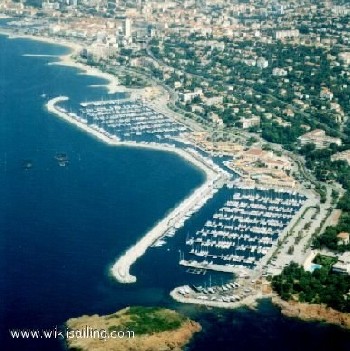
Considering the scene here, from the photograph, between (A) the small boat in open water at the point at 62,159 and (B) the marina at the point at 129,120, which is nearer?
(A) the small boat in open water at the point at 62,159

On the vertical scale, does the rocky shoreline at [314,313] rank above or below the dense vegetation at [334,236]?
below

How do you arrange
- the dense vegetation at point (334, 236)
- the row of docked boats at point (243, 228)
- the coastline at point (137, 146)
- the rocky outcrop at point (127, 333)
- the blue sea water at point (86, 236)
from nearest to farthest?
the rocky outcrop at point (127, 333), the blue sea water at point (86, 236), the coastline at point (137, 146), the row of docked boats at point (243, 228), the dense vegetation at point (334, 236)

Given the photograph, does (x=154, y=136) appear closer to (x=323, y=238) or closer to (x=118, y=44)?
(x=323, y=238)

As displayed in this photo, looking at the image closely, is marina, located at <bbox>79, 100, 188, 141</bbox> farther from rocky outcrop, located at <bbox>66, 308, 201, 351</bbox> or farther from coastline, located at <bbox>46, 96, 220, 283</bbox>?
rocky outcrop, located at <bbox>66, 308, 201, 351</bbox>

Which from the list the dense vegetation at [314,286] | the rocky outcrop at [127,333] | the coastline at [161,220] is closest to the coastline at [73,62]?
the coastline at [161,220]

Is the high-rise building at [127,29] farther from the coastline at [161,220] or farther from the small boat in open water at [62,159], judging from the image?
the small boat in open water at [62,159]

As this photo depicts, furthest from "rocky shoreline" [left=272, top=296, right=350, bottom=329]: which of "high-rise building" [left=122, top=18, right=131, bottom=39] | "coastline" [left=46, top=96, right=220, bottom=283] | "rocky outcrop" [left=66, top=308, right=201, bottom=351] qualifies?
"high-rise building" [left=122, top=18, right=131, bottom=39]
